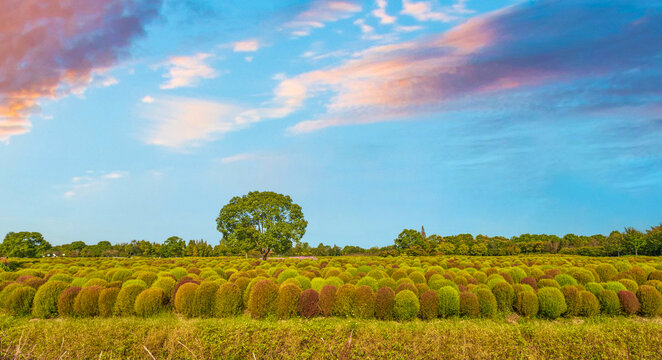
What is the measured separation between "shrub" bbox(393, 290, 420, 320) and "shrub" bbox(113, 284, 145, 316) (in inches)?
349

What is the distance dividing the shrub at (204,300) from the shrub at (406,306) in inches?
243

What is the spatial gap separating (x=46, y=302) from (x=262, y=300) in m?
8.02

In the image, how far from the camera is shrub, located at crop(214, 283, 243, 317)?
45.8 ft

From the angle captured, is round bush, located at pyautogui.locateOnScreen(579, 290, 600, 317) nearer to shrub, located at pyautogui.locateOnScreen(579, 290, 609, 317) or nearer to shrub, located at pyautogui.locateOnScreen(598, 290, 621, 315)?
shrub, located at pyautogui.locateOnScreen(579, 290, 609, 317)

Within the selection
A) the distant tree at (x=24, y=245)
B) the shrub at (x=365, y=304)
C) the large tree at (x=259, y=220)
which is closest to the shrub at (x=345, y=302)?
the shrub at (x=365, y=304)

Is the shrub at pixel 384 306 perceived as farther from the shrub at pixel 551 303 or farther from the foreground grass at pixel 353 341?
the shrub at pixel 551 303

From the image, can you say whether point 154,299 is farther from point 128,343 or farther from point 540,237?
point 540,237

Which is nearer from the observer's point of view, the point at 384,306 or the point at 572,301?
the point at 384,306

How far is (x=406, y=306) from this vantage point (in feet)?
42.1

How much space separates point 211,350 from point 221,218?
124 feet

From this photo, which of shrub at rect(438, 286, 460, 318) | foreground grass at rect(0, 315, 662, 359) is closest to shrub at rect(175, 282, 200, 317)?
foreground grass at rect(0, 315, 662, 359)

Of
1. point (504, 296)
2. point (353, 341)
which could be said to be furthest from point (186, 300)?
point (504, 296)

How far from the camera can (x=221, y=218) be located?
47094mm

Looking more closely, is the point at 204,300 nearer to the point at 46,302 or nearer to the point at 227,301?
the point at 227,301
